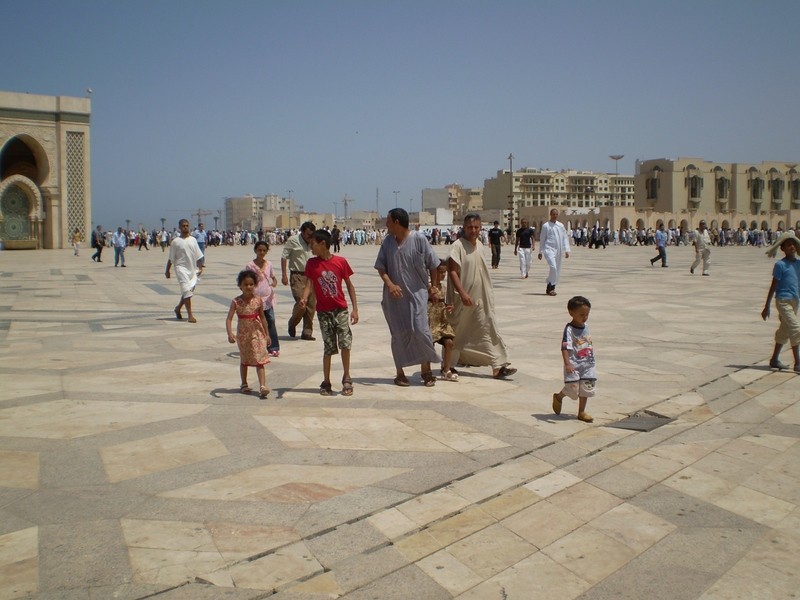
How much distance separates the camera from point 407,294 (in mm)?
6246

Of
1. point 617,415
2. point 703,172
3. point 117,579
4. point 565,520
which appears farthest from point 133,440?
point 703,172

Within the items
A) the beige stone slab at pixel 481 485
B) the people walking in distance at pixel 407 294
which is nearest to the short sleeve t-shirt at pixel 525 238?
the people walking in distance at pixel 407 294

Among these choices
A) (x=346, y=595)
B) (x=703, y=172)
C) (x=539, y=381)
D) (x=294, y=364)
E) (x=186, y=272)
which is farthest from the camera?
(x=703, y=172)

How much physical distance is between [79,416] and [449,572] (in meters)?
3.46

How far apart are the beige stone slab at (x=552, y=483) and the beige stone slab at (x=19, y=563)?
2400mm

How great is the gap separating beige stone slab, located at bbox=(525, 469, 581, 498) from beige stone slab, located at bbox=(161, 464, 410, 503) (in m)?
0.75

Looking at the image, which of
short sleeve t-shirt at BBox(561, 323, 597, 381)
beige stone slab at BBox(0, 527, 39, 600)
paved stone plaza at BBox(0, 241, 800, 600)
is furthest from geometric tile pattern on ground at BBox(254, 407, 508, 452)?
beige stone slab at BBox(0, 527, 39, 600)

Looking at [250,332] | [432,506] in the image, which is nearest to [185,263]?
[250,332]

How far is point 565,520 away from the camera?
352 centimetres

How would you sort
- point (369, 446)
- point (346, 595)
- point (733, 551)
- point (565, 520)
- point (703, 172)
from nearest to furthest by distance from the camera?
point (346, 595) → point (733, 551) → point (565, 520) → point (369, 446) → point (703, 172)

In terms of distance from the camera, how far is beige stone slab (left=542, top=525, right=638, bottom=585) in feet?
9.95

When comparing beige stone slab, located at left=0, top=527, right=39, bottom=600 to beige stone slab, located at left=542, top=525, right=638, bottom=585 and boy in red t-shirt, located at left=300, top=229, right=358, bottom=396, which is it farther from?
boy in red t-shirt, located at left=300, top=229, right=358, bottom=396

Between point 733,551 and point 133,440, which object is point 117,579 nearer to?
point 133,440

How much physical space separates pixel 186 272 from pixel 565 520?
323 inches
